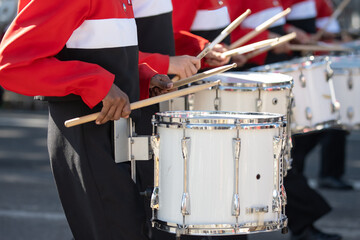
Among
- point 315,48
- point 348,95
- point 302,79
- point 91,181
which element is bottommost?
point 91,181

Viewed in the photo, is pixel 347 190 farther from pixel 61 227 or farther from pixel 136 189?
pixel 136 189

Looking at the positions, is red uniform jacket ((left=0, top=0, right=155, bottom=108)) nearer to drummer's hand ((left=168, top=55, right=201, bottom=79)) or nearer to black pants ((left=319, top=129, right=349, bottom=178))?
drummer's hand ((left=168, top=55, right=201, bottom=79))

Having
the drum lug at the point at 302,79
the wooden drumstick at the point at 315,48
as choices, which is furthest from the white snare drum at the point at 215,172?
the wooden drumstick at the point at 315,48

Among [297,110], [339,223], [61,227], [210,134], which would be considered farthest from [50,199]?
[210,134]

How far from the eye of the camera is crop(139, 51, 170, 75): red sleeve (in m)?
3.80

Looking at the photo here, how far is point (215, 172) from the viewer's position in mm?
3359

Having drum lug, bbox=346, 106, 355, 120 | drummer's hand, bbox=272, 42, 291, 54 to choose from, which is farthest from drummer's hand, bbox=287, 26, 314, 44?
drum lug, bbox=346, 106, 355, 120

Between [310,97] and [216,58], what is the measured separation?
802 millimetres

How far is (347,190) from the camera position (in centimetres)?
743

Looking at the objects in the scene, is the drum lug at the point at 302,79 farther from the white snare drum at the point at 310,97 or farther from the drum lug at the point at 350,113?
the drum lug at the point at 350,113

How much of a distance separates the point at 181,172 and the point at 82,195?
1.27ft

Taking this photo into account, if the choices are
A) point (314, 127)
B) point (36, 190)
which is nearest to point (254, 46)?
point (314, 127)

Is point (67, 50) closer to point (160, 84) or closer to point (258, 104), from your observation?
point (160, 84)

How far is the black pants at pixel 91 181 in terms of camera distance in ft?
11.1
